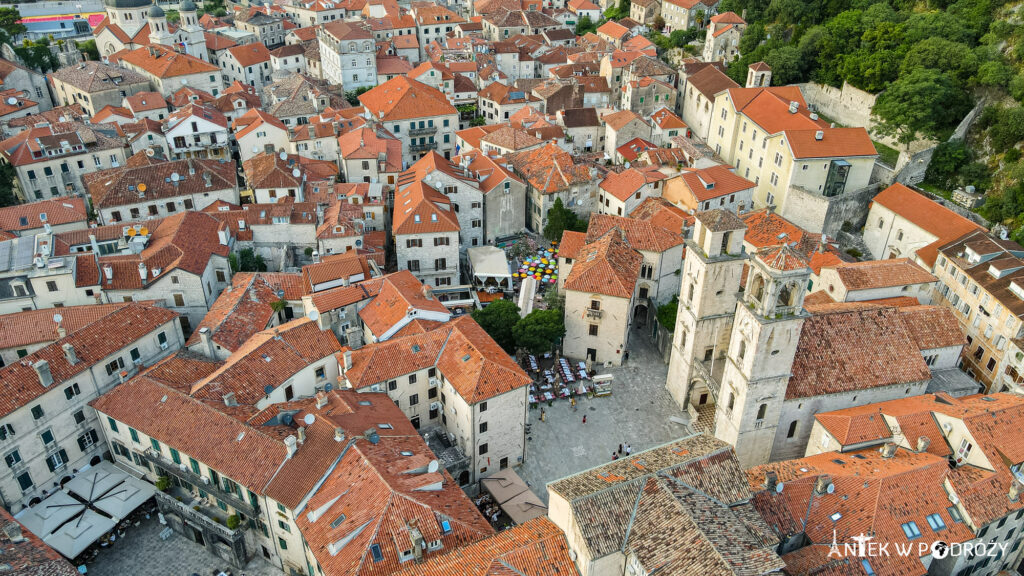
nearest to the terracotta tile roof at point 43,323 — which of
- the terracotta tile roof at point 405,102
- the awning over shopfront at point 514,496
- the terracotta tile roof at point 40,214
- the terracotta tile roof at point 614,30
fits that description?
the terracotta tile roof at point 40,214

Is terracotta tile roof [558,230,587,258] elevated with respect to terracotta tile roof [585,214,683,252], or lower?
lower

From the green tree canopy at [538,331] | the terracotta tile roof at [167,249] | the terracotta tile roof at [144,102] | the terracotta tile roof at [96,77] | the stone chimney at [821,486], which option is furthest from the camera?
the terracotta tile roof at [96,77]

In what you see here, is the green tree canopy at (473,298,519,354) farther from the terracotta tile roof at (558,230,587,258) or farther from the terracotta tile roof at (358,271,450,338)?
the terracotta tile roof at (558,230,587,258)

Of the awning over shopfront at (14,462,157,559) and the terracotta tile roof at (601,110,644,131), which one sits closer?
the awning over shopfront at (14,462,157,559)

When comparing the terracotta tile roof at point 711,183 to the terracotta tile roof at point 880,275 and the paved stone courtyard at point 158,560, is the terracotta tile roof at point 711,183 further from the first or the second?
the paved stone courtyard at point 158,560

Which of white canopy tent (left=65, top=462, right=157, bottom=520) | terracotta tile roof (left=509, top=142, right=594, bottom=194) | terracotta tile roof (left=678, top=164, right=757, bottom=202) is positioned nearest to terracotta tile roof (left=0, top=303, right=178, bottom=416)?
white canopy tent (left=65, top=462, right=157, bottom=520)

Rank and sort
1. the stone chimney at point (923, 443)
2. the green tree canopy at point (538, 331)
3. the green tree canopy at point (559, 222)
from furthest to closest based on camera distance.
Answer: the green tree canopy at point (559, 222) < the green tree canopy at point (538, 331) < the stone chimney at point (923, 443)
